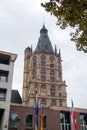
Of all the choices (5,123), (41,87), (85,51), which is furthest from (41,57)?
(85,51)

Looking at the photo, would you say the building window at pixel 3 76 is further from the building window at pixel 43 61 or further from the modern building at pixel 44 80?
the building window at pixel 43 61

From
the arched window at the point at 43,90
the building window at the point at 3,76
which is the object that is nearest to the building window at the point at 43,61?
the arched window at the point at 43,90

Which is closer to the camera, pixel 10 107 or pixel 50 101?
pixel 10 107

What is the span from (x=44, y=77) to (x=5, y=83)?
155 ft

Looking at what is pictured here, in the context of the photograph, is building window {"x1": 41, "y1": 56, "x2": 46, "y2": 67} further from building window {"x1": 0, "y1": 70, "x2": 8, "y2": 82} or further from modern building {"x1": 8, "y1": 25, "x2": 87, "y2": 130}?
building window {"x1": 0, "y1": 70, "x2": 8, "y2": 82}

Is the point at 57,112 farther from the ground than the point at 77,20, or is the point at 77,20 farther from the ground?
the point at 77,20

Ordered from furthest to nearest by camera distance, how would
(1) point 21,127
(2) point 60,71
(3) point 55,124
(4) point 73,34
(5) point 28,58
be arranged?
(5) point 28,58 → (2) point 60,71 → (3) point 55,124 → (1) point 21,127 → (4) point 73,34

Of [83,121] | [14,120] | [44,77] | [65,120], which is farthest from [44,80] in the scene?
[14,120]

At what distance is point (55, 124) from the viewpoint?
38.5 meters

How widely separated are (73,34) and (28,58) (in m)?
81.0

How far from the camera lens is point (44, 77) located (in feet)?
270

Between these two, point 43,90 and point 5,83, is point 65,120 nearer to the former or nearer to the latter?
point 5,83

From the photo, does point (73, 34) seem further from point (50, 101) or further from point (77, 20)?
point (50, 101)

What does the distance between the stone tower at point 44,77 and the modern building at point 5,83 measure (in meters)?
35.3
